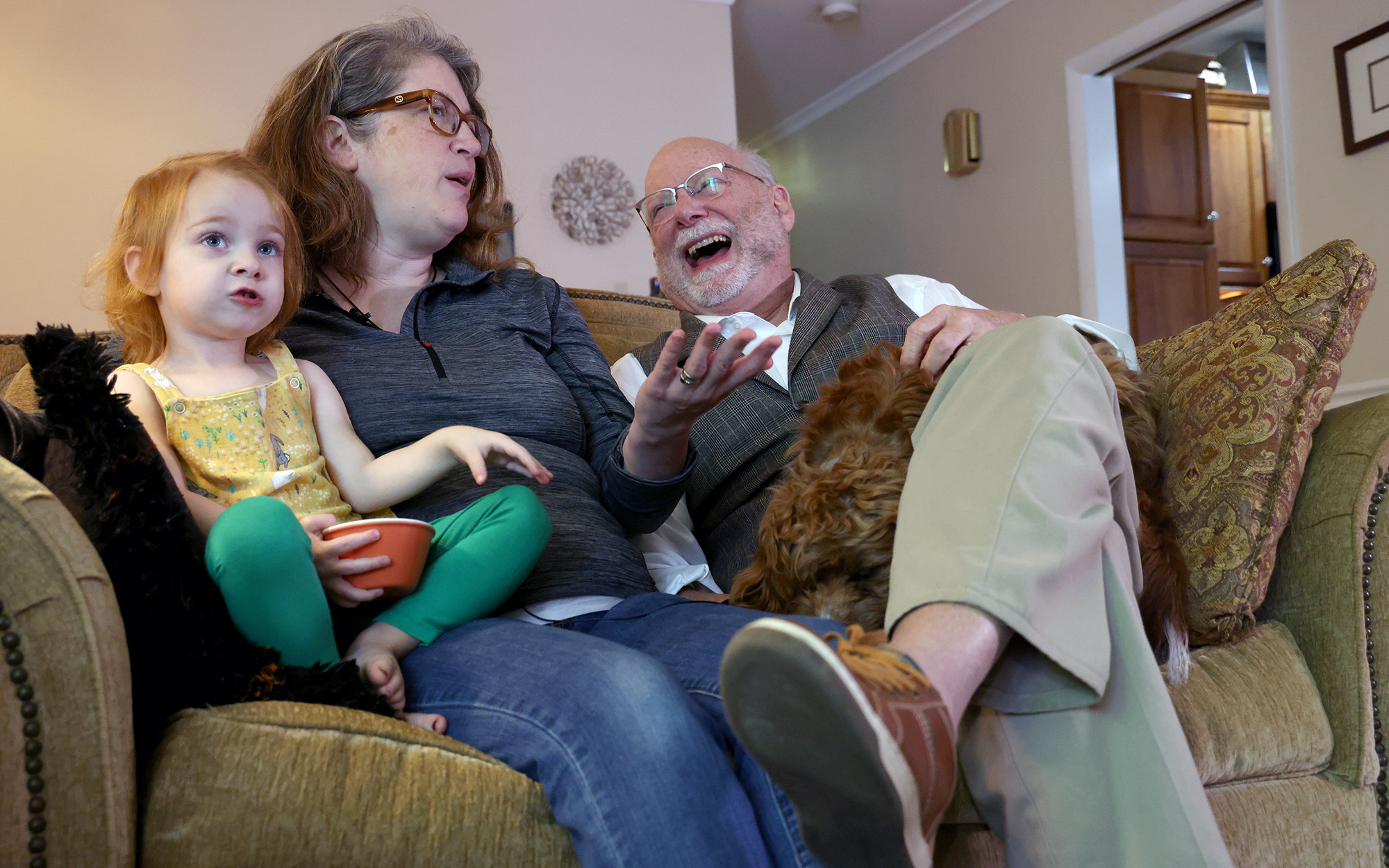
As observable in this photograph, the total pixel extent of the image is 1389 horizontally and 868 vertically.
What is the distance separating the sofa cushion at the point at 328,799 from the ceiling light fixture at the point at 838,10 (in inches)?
210

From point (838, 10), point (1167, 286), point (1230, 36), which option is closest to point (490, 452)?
point (1167, 286)

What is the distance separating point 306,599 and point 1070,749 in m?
0.75

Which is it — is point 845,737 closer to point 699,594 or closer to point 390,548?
point 390,548

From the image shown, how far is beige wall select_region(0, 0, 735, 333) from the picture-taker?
407 centimetres

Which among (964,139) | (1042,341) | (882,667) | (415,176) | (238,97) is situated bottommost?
(882,667)

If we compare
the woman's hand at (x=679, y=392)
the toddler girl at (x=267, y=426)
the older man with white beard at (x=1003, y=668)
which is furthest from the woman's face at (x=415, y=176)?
the older man with white beard at (x=1003, y=668)

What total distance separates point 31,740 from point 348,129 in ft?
3.87

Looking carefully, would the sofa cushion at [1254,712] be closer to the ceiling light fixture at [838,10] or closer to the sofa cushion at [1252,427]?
the sofa cushion at [1252,427]

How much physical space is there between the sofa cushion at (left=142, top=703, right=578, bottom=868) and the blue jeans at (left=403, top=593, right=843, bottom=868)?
4 centimetres

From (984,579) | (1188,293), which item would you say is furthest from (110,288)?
(1188,293)

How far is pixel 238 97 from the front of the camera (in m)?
4.40

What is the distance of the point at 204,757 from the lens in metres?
0.88

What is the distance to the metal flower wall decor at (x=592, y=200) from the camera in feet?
16.2

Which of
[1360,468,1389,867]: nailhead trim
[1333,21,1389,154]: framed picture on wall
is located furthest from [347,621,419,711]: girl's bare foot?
[1333,21,1389,154]: framed picture on wall
